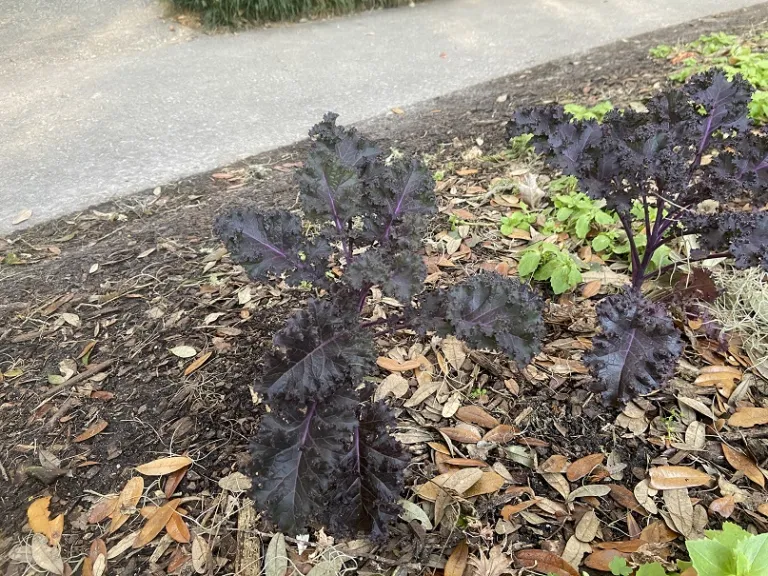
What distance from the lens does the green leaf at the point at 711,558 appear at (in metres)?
1.21

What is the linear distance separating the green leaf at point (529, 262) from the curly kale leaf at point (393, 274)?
1040mm

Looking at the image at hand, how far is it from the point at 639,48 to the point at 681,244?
→ 10.4ft

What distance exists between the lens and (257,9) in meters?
6.04

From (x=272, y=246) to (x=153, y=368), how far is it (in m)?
0.91

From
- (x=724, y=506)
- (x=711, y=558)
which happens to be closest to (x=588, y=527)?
(x=724, y=506)

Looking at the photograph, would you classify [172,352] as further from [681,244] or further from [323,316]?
[681,244]

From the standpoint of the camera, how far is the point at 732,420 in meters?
1.99

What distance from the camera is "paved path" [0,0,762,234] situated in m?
3.83

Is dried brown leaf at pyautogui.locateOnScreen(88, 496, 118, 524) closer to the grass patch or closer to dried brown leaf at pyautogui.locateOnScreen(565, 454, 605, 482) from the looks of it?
dried brown leaf at pyautogui.locateOnScreen(565, 454, 605, 482)

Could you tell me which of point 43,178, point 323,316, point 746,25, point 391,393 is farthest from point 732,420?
point 746,25

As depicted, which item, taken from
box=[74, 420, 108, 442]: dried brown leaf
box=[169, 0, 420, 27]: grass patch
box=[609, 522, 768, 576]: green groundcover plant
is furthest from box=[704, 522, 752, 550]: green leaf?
box=[169, 0, 420, 27]: grass patch

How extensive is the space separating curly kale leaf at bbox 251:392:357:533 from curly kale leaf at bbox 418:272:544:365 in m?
0.34

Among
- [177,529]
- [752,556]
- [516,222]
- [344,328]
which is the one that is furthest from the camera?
[516,222]

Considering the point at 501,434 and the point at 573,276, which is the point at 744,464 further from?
the point at 573,276
